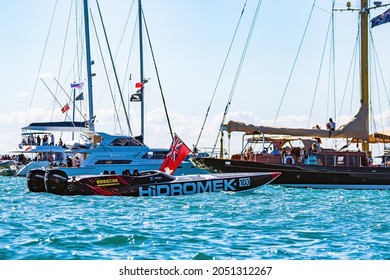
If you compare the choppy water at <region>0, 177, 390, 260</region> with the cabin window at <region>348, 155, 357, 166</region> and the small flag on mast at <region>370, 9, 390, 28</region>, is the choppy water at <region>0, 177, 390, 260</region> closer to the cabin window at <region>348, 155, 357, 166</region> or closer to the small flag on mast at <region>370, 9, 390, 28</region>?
the cabin window at <region>348, 155, 357, 166</region>

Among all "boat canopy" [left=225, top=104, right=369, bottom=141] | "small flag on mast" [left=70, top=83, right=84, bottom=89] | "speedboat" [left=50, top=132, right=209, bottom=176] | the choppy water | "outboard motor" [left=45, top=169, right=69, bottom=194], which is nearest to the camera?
the choppy water

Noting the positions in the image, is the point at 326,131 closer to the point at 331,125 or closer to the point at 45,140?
the point at 331,125

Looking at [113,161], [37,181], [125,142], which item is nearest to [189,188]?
[37,181]

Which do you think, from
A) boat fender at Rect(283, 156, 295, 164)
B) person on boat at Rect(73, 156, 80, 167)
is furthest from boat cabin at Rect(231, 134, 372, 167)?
person on boat at Rect(73, 156, 80, 167)

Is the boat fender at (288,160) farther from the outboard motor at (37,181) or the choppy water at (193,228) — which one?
the outboard motor at (37,181)

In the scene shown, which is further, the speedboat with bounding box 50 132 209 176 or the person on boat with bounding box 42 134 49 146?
the person on boat with bounding box 42 134 49 146

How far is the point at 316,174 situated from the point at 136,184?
37.7ft

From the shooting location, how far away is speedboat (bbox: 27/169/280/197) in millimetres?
31094

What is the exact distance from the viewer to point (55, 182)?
31688mm

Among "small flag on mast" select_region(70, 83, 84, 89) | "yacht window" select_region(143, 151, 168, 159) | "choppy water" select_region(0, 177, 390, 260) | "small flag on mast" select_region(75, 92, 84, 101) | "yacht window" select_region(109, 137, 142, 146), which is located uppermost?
"small flag on mast" select_region(70, 83, 84, 89)

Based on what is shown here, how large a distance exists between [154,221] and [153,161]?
1111 inches

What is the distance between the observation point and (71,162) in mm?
48969
